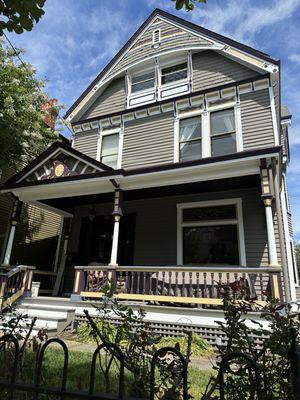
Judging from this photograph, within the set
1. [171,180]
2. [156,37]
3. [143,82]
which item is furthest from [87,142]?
[171,180]

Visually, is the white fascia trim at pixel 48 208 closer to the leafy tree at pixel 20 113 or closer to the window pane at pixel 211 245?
the leafy tree at pixel 20 113

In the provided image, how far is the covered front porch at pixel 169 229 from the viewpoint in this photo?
7.07 m

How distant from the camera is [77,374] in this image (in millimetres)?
3924

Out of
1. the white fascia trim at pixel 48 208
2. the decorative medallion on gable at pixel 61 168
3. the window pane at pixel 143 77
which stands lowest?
the white fascia trim at pixel 48 208

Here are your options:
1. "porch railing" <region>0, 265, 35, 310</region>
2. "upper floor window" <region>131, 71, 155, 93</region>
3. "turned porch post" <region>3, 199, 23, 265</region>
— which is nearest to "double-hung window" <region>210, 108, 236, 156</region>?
"upper floor window" <region>131, 71, 155, 93</region>

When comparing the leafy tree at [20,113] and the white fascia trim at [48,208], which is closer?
the white fascia trim at [48,208]

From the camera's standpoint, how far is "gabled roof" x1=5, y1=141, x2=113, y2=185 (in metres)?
8.79

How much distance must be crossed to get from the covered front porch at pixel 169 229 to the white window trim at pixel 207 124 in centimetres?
134

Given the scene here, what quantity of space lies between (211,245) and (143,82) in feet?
22.8

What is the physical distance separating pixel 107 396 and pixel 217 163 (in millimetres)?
6283

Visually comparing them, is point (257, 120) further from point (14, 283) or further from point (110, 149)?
point (14, 283)

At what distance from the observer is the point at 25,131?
11.4 metres

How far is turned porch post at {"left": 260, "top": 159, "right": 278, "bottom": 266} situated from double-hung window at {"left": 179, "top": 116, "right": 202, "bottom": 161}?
2996 mm

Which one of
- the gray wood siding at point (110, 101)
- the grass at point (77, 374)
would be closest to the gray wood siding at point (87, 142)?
the gray wood siding at point (110, 101)
